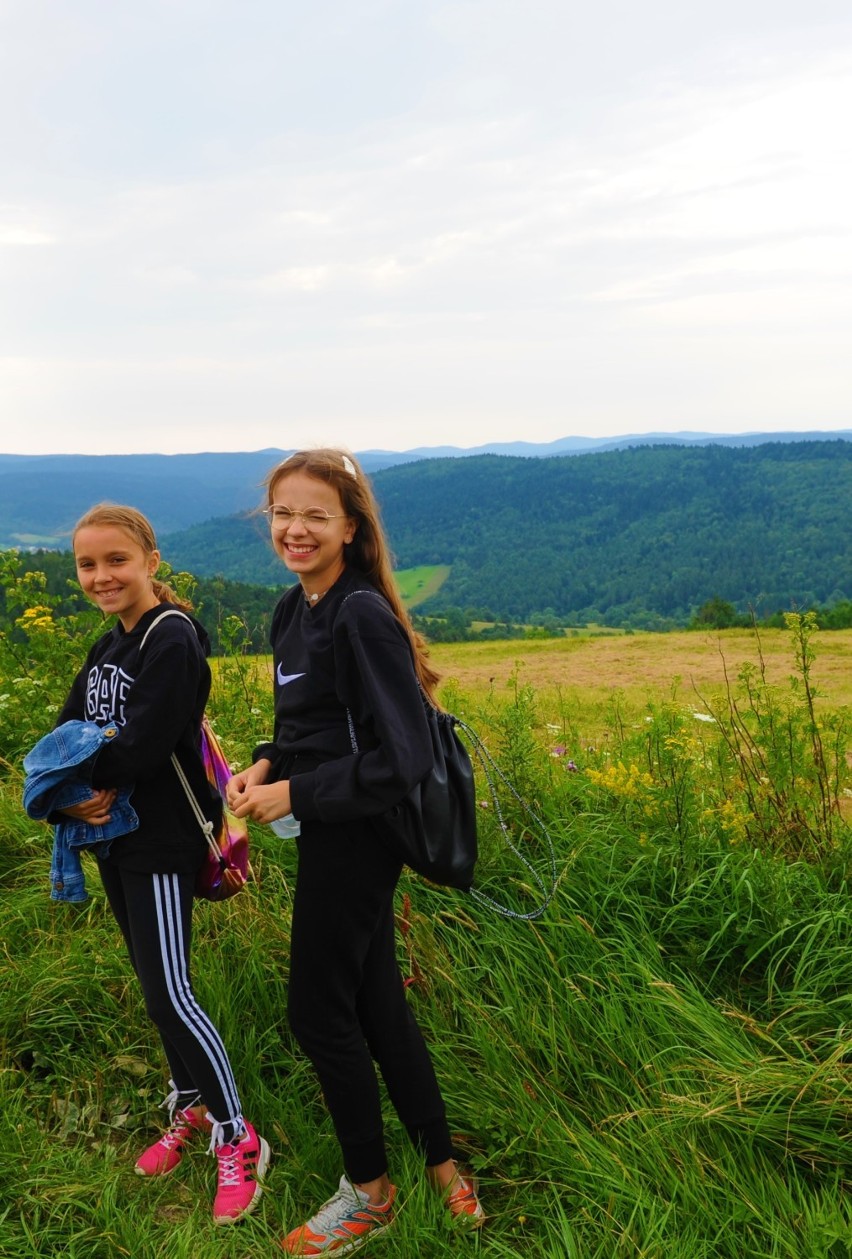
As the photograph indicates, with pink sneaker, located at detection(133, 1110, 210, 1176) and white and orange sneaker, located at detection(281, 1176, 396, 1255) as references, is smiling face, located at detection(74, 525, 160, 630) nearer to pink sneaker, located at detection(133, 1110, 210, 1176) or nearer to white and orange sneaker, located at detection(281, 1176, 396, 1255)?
pink sneaker, located at detection(133, 1110, 210, 1176)

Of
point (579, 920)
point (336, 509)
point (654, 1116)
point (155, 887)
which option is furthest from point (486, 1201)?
point (336, 509)

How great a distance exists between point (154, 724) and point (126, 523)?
0.60m

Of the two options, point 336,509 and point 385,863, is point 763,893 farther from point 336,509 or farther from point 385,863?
point 336,509

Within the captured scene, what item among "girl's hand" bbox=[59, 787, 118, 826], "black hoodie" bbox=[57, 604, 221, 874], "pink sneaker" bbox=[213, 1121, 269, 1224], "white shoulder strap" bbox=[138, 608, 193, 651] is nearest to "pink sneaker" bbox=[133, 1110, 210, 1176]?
"pink sneaker" bbox=[213, 1121, 269, 1224]

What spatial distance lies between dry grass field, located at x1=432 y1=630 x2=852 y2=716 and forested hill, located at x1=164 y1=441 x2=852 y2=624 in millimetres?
81554

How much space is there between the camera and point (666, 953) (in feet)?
9.41

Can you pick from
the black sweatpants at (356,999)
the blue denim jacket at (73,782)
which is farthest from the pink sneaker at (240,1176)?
the blue denim jacket at (73,782)

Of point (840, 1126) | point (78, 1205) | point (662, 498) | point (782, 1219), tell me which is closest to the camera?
point (782, 1219)

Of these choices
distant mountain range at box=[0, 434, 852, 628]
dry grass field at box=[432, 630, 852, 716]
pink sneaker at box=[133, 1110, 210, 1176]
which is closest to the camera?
pink sneaker at box=[133, 1110, 210, 1176]

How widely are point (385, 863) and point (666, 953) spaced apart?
139 cm

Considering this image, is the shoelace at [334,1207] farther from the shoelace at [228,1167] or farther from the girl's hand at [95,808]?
the girl's hand at [95,808]

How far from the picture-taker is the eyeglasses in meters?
1.96

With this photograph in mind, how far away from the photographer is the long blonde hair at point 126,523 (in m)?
2.35

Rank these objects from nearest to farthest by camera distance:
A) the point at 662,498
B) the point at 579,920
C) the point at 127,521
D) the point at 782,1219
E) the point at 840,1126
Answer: the point at 782,1219, the point at 840,1126, the point at 127,521, the point at 579,920, the point at 662,498
